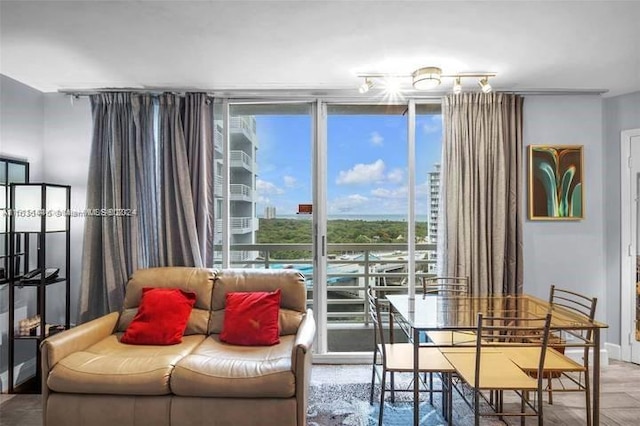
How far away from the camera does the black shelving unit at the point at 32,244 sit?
295 cm

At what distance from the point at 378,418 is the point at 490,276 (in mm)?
1580

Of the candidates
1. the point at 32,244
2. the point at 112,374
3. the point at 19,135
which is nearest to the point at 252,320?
the point at 112,374

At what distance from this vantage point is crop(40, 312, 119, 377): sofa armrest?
237 centimetres

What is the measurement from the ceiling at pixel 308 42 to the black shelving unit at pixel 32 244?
0.96 meters

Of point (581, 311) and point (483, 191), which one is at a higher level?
point (483, 191)

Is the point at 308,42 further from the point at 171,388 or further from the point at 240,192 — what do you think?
the point at 171,388

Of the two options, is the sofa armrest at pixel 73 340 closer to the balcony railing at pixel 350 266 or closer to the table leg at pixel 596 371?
the balcony railing at pixel 350 266

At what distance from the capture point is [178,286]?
3078mm

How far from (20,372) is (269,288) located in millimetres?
2235

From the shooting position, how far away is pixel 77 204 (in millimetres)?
3566

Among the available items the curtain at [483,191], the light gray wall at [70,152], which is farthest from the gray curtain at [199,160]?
the curtain at [483,191]

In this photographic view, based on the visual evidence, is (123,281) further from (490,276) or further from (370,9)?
(490,276)

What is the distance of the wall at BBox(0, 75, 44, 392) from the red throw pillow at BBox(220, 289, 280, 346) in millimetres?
1814

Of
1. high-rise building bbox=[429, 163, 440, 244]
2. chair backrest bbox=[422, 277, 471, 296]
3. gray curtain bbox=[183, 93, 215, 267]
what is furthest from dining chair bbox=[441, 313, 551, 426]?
gray curtain bbox=[183, 93, 215, 267]
